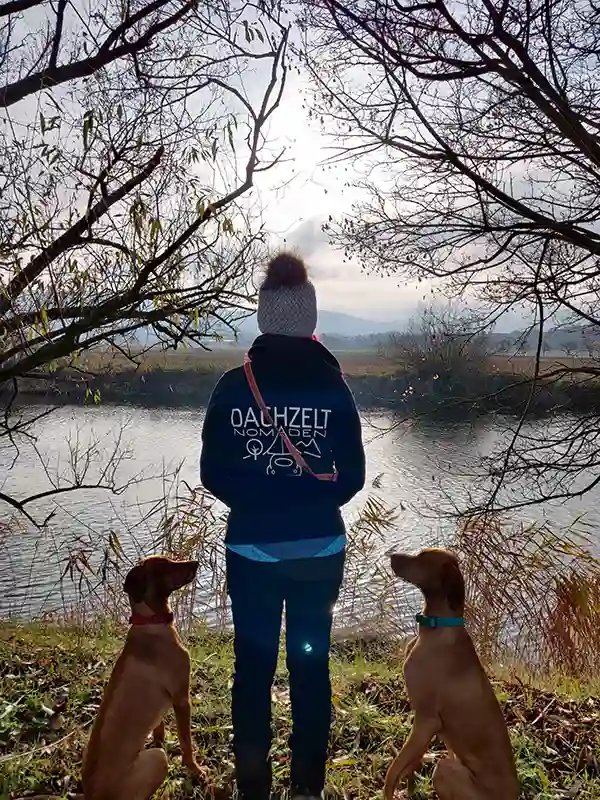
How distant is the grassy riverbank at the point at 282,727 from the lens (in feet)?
8.68

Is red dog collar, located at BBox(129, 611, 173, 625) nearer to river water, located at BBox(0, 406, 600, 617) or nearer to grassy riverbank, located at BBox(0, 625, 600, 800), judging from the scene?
grassy riverbank, located at BBox(0, 625, 600, 800)

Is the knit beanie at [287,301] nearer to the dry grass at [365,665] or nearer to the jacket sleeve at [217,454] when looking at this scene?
the jacket sleeve at [217,454]

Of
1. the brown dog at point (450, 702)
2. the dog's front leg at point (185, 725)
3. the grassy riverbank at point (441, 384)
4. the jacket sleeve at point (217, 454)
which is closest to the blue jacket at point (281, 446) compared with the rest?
the jacket sleeve at point (217, 454)

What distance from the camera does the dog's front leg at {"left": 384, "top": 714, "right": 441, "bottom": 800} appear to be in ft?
7.02

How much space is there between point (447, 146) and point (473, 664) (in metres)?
3.37

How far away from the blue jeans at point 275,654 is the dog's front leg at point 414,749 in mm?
264

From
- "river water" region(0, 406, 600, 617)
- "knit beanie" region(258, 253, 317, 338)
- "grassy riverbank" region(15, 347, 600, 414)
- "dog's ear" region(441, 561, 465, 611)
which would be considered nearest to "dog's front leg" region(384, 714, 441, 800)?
"dog's ear" region(441, 561, 465, 611)

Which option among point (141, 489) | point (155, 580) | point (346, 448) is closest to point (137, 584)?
point (155, 580)

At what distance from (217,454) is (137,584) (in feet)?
1.91

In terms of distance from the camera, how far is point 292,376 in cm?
221

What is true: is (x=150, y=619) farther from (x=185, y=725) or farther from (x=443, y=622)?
(x=443, y=622)

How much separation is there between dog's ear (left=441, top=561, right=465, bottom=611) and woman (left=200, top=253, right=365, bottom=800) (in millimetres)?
380

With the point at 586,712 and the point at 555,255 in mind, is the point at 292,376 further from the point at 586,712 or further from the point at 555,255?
the point at 555,255

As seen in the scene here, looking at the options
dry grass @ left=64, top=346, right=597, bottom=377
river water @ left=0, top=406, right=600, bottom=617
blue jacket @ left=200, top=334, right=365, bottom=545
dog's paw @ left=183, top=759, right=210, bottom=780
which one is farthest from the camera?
river water @ left=0, top=406, right=600, bottom=617
